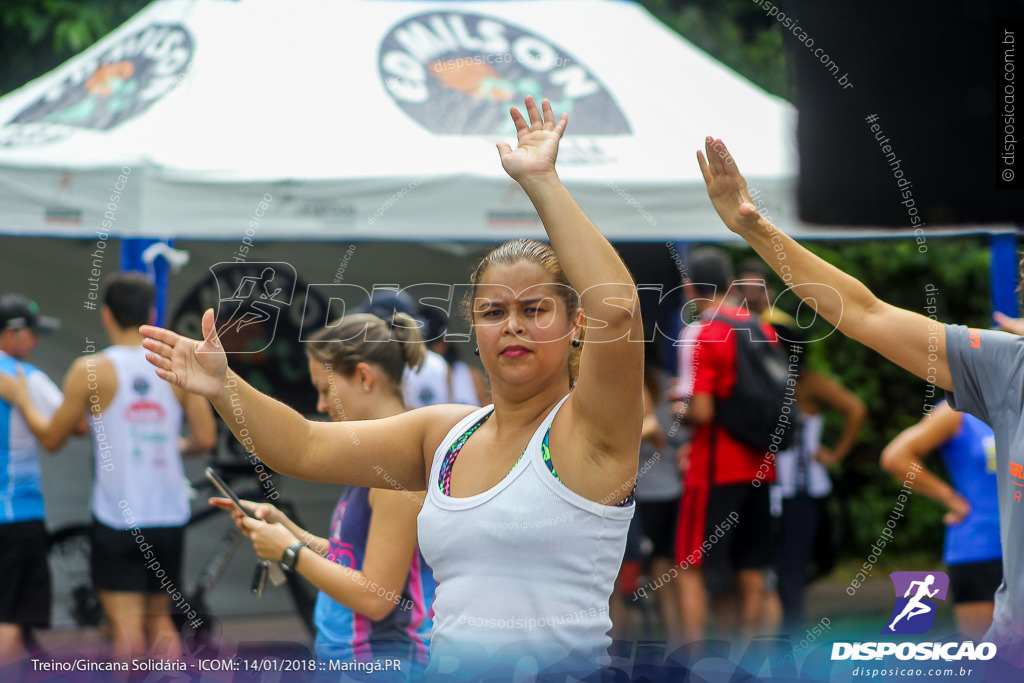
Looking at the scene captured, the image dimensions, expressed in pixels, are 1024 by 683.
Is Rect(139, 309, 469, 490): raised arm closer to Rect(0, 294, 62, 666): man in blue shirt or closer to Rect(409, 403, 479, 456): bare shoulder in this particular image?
Rect(409, 403, 479, 456): bare shoulder

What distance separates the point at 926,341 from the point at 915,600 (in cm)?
56

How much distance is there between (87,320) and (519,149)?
16.5 feet

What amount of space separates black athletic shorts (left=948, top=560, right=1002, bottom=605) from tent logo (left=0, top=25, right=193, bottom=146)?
4.11 m

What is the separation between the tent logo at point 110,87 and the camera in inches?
192

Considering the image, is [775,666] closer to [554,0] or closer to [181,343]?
[181,343]

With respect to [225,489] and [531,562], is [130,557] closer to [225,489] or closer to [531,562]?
[225,489]

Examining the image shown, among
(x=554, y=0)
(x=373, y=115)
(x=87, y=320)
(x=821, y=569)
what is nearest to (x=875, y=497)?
(x=821, y=569)

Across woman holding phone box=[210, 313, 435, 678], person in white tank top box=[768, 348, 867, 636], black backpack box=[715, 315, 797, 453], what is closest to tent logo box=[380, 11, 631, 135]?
black backpack box=[715, 315, 797, 453]

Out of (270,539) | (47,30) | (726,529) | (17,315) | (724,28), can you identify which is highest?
(724,28)

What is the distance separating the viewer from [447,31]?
218 inches

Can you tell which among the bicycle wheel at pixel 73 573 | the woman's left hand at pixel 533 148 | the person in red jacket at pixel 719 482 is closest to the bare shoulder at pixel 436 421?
the woman's left hand at pixel 533 148

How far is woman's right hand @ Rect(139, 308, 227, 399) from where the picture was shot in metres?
1.82

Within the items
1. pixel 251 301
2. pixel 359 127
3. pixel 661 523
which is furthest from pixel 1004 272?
pixel 251 301

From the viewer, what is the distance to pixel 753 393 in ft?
14.9
